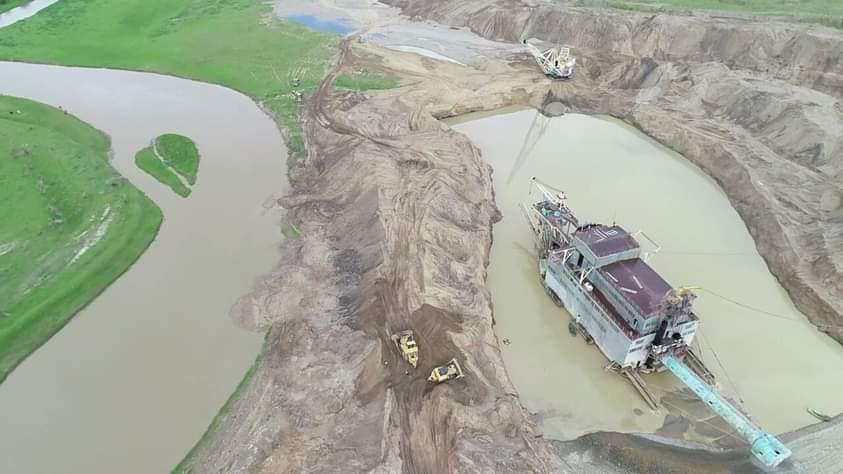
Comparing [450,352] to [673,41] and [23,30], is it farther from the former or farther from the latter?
[23,30]

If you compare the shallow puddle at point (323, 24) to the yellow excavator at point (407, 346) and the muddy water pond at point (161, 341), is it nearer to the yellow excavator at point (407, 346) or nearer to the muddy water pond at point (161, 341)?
the muddy water pond at point (161, 341)

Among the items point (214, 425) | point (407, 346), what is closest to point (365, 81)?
point (407, 346)

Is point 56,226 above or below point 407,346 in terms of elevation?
below

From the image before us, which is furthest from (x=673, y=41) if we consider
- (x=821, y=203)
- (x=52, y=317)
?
(x=52, y=317)

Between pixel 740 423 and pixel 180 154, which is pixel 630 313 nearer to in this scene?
pixel 740 423

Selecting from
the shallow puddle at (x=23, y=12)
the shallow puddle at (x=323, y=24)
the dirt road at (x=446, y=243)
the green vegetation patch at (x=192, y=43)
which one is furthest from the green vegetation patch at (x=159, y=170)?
the shallow puddle at (x=23, y=12)

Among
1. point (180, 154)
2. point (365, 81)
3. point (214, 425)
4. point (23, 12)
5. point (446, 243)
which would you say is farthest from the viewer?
point (23, 12)

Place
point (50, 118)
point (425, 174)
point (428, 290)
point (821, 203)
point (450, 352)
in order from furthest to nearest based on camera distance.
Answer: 1. point (50, 118)
2. point (425, 174)
3. point (821, 203)
4. point (428, 290)
5. point (450, 352)
